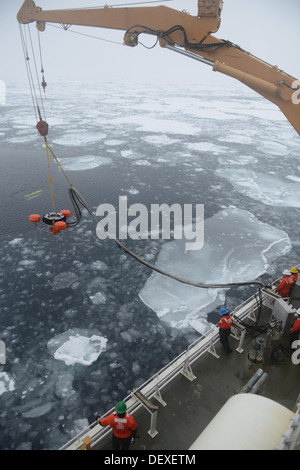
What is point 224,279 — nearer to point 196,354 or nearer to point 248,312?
point 248,312

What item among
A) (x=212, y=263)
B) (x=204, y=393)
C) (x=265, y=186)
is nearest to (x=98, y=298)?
(x=212, y=263)

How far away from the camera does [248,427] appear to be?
2.50 metres

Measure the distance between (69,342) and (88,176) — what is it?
33.7 ft

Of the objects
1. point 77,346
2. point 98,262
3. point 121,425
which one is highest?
point 121,425

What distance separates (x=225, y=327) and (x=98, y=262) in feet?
16.9

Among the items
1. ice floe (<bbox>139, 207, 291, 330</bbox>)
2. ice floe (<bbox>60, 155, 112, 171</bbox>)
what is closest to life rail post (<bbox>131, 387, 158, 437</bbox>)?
ice floe (<bbox>139, 207, 291, 330</bbox>)

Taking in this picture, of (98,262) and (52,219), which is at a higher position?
(52,219)

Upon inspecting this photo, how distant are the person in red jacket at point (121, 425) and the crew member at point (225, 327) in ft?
6.45

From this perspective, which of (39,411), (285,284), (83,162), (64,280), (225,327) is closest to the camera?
(225,327)

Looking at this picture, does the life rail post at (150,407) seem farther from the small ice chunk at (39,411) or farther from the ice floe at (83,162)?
the ice floe at (83,162)

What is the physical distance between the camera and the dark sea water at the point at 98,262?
5.39 meters

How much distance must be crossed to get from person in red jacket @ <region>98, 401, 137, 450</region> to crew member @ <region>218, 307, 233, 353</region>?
1967 millimetres

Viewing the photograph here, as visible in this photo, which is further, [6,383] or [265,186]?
[265,186]

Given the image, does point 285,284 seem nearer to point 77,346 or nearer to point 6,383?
→ point 77,346
